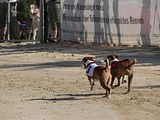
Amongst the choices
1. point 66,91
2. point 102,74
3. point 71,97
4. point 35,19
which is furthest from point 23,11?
point 102,74

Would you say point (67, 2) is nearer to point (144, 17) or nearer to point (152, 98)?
point (144, 17)

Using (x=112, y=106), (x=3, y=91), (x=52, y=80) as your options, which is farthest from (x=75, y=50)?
(x=112, y=106)

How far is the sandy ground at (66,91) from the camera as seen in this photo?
1043 centimetres

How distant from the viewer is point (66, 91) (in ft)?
42.3

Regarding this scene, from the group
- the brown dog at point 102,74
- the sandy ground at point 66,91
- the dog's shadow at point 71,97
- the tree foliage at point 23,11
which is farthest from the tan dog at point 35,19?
the brown dog at point 102,74

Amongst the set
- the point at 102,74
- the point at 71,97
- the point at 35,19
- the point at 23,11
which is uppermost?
the point at 23,11

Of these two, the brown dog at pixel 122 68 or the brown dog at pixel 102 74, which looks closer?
the brown dog at pixel 102 74

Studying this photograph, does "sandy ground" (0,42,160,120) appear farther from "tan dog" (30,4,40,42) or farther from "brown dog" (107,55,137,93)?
"tan dog" (30,4,40,42)

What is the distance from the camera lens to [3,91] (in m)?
13.0

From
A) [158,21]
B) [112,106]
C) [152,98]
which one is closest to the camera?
[112,106]

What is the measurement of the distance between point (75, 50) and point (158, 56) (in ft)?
11.7

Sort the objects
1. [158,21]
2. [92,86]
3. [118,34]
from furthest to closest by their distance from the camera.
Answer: [118,34] → [158,21] → [92,86]

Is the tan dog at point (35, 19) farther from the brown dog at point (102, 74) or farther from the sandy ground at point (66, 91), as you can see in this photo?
the brown dog at point (102, 74)

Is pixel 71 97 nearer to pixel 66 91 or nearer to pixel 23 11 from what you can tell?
pixel 66 91
